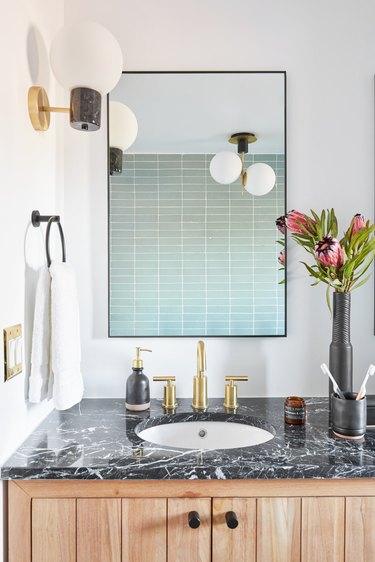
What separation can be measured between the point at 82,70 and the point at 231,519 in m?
1.26

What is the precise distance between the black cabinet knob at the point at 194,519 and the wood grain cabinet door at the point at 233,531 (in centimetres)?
4

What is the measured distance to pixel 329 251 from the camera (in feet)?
4.39

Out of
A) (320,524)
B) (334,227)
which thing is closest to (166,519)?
(320,524)

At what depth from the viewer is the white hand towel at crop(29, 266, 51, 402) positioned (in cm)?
123

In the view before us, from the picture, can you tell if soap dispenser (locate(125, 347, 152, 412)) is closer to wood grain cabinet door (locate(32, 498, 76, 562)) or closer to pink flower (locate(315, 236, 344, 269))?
wood grain cabinet door (locate(32, 498, 76, 562))

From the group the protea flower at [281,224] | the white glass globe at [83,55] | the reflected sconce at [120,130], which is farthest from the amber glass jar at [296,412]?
the white glass globe at [83,55]

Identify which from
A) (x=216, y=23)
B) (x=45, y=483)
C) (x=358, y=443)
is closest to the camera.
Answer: (x=45, y=483)

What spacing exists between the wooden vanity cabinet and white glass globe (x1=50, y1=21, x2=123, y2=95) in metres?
1.10

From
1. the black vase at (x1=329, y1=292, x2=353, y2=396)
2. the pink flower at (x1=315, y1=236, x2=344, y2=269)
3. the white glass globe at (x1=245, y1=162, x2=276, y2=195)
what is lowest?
the black vase at (x1=329, y1=292, x2=353, y2=396)

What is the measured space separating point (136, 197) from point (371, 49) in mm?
1031

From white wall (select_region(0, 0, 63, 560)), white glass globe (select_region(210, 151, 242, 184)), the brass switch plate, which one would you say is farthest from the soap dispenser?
white glass globe (select_region(210, 151, 242, 184))

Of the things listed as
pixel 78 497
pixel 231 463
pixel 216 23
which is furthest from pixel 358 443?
pixel 216 23

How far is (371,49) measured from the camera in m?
1.62

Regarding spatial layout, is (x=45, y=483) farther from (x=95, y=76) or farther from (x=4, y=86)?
(x=95, y=76)
